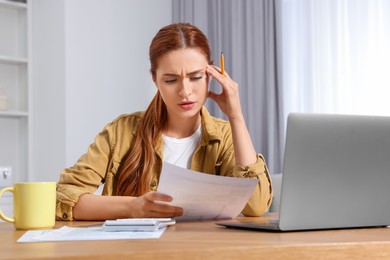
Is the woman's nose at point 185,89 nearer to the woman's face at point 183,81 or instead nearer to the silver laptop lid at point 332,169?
the woman's face at point 183,81

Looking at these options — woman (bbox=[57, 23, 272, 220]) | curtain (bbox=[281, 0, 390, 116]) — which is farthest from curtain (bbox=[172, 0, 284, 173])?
woman (bbox=[57, 23, 272, 220])

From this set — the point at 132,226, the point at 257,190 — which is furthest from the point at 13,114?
the point at 132,226

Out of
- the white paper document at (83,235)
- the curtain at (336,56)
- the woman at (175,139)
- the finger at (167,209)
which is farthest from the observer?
the curtain at (336,56)

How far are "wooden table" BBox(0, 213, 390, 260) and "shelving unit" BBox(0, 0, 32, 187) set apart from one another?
2.89 m

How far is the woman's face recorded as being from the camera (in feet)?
5.99

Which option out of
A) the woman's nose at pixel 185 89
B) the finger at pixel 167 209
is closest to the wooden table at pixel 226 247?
the finger at pixel 167 209

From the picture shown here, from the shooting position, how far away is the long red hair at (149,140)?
6.09 ft

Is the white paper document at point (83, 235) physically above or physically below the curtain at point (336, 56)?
below

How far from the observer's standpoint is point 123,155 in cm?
191

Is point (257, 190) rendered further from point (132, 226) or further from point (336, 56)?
point (336, 56)

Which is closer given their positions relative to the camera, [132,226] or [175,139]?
[132,226]

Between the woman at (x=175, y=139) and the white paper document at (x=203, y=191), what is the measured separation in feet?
0.80

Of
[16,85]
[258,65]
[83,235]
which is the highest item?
[258,65]

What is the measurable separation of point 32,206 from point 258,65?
9.13ft
